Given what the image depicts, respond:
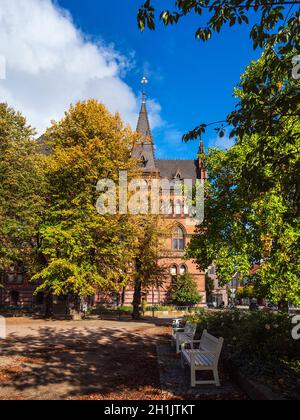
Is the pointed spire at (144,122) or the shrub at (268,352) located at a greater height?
the pointed spire at (144,122)

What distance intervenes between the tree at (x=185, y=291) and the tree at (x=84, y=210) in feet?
70.8

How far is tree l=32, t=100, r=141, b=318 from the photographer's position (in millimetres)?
23828

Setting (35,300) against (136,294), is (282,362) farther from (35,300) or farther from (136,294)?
(35,300)

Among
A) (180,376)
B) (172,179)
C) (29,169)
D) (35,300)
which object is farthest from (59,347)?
(172,179)

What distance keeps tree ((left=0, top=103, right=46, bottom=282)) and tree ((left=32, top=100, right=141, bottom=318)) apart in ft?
3.44

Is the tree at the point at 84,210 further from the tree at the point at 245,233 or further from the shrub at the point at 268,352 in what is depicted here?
the shrub at the point at 268,352

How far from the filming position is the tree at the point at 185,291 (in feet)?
158

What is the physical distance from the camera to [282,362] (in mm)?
8148

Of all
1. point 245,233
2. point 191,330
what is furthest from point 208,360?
point 245,233

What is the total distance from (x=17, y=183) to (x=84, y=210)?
4.44 m

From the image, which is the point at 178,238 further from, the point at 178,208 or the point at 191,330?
the point at 191,330

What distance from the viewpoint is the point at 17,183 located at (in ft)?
77.6

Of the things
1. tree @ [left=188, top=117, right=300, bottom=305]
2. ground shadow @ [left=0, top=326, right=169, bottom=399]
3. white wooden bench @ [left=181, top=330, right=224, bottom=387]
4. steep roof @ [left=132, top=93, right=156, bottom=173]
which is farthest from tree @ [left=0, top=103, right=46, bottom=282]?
steep roof @ [left=132, top=93, right=156, bottom=173]

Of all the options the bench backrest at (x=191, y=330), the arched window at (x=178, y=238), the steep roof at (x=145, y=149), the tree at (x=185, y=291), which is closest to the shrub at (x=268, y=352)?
the bench backrest at (x=191, y=330)
